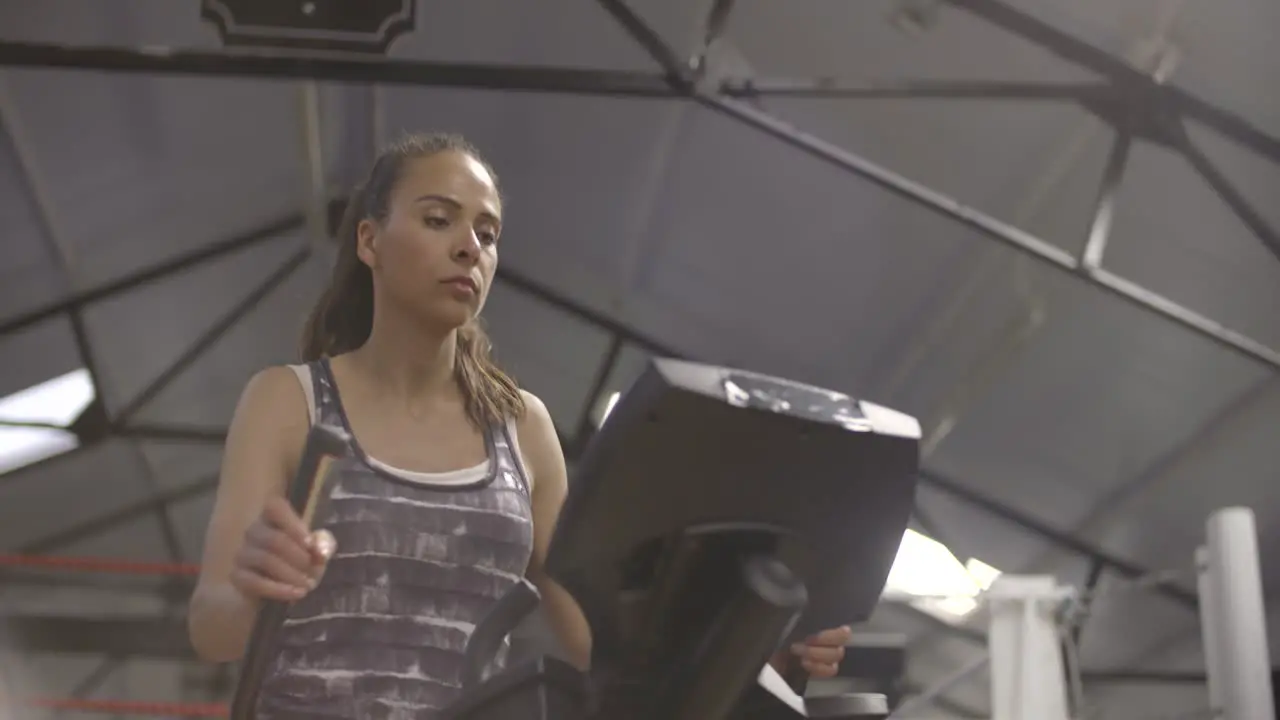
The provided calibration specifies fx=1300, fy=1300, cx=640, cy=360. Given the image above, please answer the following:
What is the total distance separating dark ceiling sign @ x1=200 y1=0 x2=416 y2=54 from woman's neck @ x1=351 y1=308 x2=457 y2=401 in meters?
1.99

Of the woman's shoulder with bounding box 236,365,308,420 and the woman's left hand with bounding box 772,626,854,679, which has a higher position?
the woman's shoulder with bounding box 236,365,308,420

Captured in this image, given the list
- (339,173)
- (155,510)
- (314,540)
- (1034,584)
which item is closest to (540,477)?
(314,540)

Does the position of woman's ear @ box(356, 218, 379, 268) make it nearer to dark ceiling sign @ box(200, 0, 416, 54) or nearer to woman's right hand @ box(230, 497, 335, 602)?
woman's right hand @ box(230, 497, 335, 602)

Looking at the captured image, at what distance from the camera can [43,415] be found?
5770mm

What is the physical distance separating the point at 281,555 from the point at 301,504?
0.03 m

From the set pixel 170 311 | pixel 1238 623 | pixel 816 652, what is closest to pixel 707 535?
pixel 816 652

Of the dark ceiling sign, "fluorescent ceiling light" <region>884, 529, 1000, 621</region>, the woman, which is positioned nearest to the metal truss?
the dark ceiling sign

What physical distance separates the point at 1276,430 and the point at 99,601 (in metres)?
6.66

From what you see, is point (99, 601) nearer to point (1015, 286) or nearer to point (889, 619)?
point (889, 619)

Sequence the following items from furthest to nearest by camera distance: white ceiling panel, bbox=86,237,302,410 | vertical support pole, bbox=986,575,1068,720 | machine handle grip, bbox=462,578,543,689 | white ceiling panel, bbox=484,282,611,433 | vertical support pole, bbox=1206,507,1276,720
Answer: white ceiling panel, bbox=484,282,611,433 < white ceiling panel, bbox=86,237,302,410 < vertical support pole, bbox=986,575,1068,720 < vertical support pole, bbox=1206,507,1276,720 < machine handle grip, bbox=462,578,543,689

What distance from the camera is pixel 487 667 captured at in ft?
2.60

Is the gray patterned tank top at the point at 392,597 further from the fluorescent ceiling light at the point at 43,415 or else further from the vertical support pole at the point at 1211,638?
the fluorescent ceiling light at the point at 43,415

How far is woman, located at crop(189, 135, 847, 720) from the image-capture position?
0.90 metres

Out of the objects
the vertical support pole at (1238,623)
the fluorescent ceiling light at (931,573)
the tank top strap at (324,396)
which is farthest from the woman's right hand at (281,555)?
the fluorescent ceiling light at (931,573)
